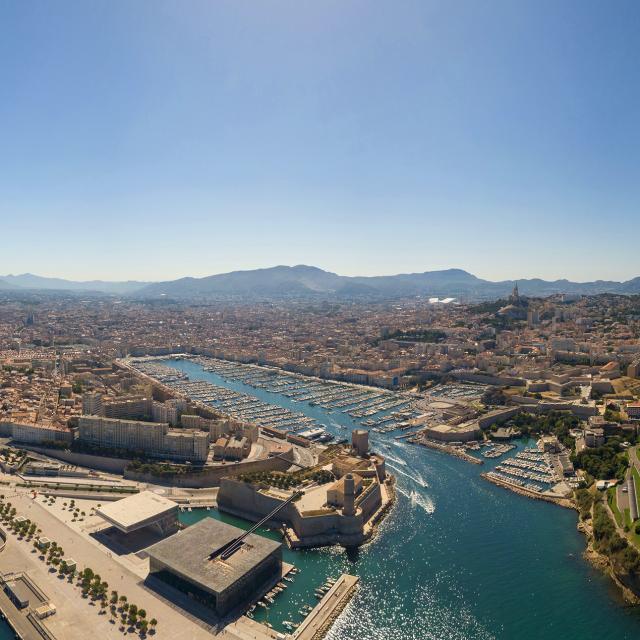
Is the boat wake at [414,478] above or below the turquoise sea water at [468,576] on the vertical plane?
above

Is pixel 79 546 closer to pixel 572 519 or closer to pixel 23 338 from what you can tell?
pixel 572 519

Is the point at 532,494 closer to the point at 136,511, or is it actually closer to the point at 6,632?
the point at 136,511

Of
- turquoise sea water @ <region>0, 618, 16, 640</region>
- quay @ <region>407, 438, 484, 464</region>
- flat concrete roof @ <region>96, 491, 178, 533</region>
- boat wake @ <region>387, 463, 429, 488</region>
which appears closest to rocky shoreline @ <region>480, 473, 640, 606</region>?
quay @ <region>407, 438, 484, 464</region>

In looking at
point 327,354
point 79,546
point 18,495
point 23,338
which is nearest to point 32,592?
point 79,546

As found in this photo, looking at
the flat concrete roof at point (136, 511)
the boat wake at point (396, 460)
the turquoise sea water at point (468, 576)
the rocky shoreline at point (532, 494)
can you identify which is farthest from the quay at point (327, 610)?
the boat wake at point (396, 460)

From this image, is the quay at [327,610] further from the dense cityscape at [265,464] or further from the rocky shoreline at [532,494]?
the rocky shoreline at [532,494]

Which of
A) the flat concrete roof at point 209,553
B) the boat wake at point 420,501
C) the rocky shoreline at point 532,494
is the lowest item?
the boat wake at point 420,501
